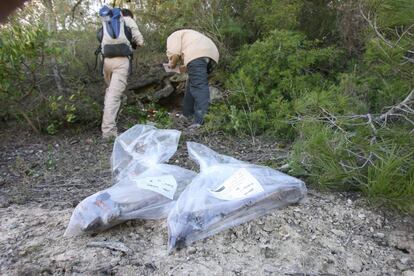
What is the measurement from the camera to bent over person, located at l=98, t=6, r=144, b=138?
436 cm

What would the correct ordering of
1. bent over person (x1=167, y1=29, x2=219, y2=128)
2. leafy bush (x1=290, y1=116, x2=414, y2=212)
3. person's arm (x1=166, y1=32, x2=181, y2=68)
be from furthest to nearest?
person's arm (x1=166, y1=32, x2=181, y2=68)
bent over person (x1=167, y1=29, x2=219, y2=128)
leafy bush (x1=290, y1=116, x2=414, y2=212)

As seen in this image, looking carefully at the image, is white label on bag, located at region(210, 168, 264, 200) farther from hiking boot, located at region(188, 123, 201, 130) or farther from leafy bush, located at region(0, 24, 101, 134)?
leafy bush, located at region(0, 24, 101, 134)

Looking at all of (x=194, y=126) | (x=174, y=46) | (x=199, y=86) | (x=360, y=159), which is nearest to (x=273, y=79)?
(x=199, y=86)

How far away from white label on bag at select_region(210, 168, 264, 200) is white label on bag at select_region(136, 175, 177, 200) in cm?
27

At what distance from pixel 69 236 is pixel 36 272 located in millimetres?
272

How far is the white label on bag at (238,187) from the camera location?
2259 millimetres

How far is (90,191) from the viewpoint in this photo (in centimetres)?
296

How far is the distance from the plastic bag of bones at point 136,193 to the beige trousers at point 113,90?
57.8 inches

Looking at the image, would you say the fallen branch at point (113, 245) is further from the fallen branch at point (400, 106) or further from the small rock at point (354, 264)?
the fallen branch at point (400, 106)

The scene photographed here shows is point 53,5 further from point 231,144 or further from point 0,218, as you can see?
point 0,218

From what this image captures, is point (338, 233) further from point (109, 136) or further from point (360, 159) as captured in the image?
point (109, 136)

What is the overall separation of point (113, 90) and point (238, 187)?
2634 mm

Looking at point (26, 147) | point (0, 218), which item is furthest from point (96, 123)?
point (0, 218)

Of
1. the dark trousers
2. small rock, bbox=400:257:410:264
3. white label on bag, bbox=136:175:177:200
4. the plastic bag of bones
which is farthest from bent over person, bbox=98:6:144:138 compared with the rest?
small rock, bbox=400:257:410:264
